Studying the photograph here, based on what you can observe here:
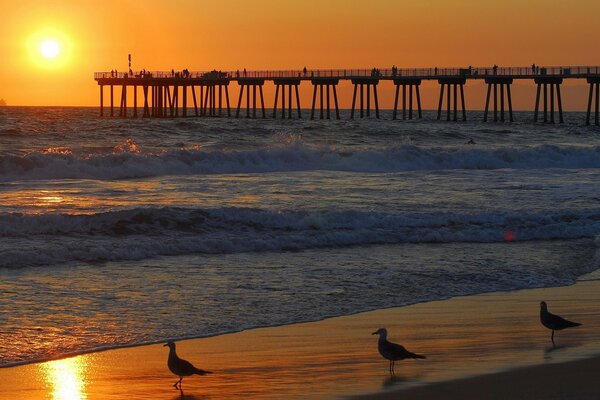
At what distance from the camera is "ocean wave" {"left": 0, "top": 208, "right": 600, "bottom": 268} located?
16688 mm

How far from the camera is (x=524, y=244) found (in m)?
19.3

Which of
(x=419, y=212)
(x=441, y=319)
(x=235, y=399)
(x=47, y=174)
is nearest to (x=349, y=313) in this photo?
(x=441, y=319)

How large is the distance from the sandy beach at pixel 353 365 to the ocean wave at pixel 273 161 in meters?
22.6

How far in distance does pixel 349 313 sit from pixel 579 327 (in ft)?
8.27

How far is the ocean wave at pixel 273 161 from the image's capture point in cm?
3350

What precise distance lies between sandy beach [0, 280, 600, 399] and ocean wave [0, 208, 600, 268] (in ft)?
19.1

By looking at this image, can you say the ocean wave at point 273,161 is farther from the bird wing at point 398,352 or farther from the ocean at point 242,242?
the bird wing at point 398,352

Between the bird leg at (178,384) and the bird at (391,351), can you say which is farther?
the bird at (391,351)

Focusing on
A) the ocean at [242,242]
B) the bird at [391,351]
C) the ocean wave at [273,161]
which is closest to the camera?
the bird at [391,351]

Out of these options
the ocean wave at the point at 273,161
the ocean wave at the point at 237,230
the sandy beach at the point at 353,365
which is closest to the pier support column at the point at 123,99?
the ocean wave at the point at 273,161

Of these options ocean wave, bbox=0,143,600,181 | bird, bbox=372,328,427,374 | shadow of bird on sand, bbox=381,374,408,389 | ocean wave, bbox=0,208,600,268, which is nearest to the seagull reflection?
shadow of bird on sand, bbox=381,374,408,389

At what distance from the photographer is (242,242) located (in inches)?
711

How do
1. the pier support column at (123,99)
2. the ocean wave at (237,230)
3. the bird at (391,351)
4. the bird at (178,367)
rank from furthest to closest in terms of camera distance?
the pier support column at (123,99) < the ocean wave at (237,230) < the bird at (391,351) < the bird at (178,367)

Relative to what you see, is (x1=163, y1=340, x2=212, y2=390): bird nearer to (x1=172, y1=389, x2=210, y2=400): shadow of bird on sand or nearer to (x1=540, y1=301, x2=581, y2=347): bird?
(x1=172, y1=389, x2=210, y2=400): shadow of bird on sand
